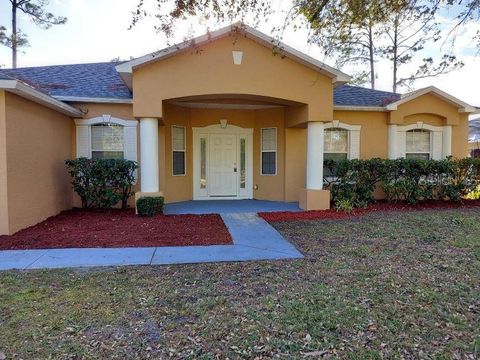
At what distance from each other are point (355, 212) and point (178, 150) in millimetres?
5739

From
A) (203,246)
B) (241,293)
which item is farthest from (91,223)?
(241,293)

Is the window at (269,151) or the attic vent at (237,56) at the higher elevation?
the attic vent at (237,56)

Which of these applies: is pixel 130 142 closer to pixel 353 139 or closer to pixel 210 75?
pixel 210 75

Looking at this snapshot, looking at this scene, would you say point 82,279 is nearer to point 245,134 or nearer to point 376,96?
point 245,134

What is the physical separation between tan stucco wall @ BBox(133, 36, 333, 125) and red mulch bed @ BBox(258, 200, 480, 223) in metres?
3.03

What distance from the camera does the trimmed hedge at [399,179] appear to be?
1034 centimetres

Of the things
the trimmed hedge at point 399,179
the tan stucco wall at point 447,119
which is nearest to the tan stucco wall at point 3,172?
the trimmed hedge at point 399,179

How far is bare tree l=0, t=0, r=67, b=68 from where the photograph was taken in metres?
19.0

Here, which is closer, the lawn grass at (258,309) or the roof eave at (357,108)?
the lawn grass at (258,309)

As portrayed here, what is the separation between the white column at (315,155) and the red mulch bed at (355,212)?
83 centimetres

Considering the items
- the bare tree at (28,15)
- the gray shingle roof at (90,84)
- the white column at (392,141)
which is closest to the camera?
the gray shingle roof at (90,84)

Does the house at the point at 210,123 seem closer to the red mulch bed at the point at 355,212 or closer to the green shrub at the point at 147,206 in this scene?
the green shrub at the point at 147,206

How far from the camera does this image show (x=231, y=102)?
10211mm

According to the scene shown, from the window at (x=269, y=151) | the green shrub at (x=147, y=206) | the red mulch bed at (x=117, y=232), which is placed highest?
the window at (x=269, y=151)
